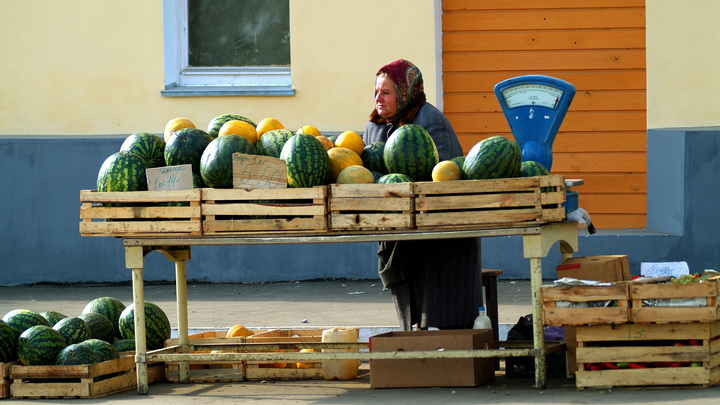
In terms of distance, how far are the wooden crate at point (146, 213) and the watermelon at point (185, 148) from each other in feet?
0.91

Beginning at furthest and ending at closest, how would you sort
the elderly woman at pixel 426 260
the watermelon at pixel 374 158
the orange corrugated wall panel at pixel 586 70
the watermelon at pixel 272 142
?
the orange corrugated wall panel at pixel 586 70
the elderly woman at pixel 426 260
the watermelon at pixel 374 158
the watermelon at pixel 272 142

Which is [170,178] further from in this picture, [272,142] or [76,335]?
[76,335]

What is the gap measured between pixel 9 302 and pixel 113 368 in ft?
13.1

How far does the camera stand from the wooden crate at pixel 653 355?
4625 mm

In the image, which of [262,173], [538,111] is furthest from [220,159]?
[538,111]

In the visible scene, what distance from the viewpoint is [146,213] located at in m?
5.04

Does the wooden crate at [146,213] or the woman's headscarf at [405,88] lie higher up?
the woman's headscarf at [405,88]

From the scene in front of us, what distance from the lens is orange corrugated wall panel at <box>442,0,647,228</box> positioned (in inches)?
375

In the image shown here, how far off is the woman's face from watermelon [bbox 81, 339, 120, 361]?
209 centimetres

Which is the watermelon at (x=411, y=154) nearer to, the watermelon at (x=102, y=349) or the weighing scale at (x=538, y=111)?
the weighing scale at (x=538, y=111)

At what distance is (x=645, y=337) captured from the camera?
4.68 m

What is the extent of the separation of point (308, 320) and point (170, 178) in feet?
9.05

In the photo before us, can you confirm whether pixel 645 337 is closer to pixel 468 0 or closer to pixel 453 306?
pixel 453 306

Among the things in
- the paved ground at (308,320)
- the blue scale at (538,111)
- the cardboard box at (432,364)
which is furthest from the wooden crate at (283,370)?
the blue scale at (538,111)
